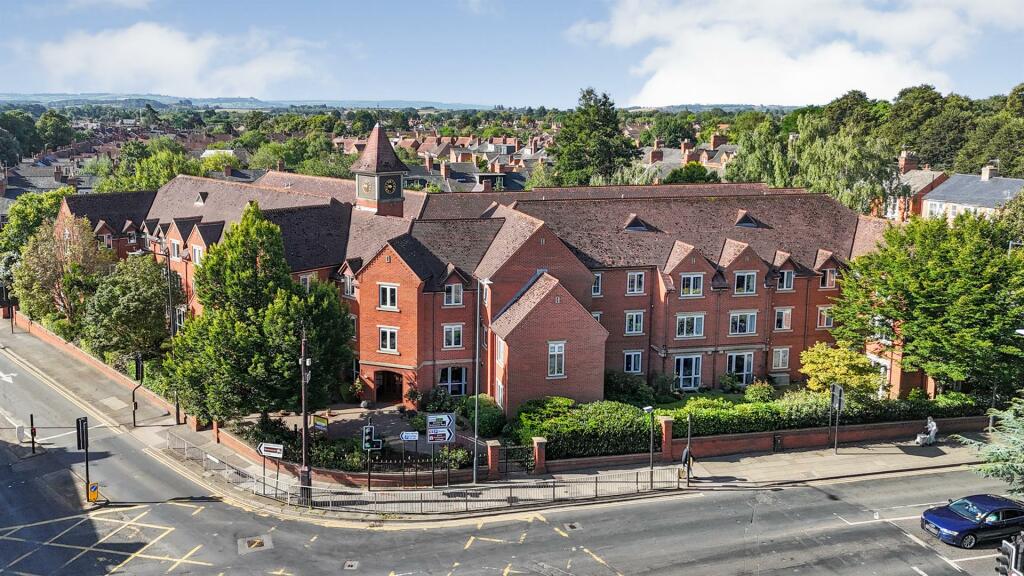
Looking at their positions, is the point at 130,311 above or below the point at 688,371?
above

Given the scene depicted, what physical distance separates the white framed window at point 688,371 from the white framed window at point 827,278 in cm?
983

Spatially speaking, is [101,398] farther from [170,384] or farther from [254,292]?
[254,292]

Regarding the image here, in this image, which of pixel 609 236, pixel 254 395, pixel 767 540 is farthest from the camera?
pixel 609 236

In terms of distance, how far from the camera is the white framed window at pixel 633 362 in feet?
180

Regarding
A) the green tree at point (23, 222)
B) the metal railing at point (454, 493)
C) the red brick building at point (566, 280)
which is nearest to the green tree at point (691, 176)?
the red brick building at point (566, 280)

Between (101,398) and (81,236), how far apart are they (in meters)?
15.9

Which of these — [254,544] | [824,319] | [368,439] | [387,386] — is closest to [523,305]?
[387,386]

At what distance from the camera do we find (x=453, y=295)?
168ft

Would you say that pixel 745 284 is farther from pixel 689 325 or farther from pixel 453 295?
pixel 453 295

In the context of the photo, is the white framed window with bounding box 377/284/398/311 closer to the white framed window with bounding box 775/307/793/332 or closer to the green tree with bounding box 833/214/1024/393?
the white framed window with bounding box 775/307/793/332

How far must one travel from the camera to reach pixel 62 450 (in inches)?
1783

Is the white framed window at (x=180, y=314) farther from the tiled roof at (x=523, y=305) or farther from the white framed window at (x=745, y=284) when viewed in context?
the white framed window at (x=745, y=284)

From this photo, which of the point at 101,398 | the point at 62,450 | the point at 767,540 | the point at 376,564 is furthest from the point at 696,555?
the point at 101,398

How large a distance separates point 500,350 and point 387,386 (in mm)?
8541
